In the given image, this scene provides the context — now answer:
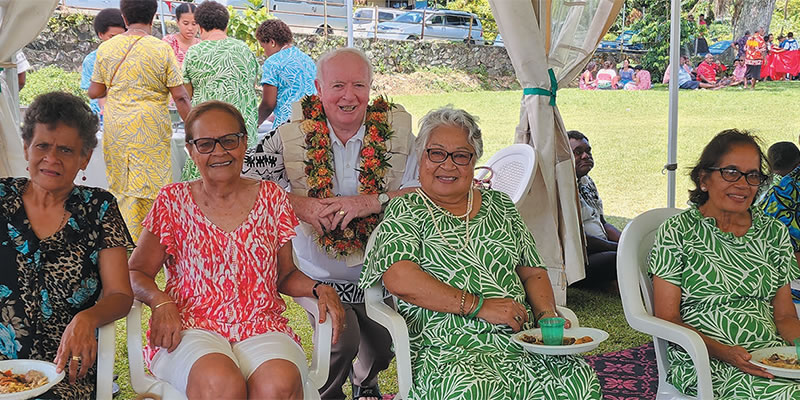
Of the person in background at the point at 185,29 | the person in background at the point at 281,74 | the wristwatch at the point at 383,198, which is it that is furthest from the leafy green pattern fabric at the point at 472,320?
the person in background at the point at 185,29

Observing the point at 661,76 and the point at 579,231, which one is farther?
the point at 661,76

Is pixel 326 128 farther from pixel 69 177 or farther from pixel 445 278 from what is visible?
pixel 69 177

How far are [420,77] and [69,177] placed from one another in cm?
1344

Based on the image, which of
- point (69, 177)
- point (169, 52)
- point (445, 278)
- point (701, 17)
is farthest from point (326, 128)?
point (701, 17)

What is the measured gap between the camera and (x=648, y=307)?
2.79m

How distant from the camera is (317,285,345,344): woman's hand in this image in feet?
8.38

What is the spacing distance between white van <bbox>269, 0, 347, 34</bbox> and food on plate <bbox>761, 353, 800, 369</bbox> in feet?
42.0

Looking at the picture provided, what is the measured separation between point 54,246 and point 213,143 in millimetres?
565

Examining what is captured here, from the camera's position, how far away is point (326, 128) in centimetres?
307

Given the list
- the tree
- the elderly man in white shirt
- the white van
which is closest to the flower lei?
the elderly man in white shirt

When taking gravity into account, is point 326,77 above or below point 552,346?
above

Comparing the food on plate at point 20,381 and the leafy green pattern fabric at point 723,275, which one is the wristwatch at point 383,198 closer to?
the leafy green pattern fabric at point 723,275

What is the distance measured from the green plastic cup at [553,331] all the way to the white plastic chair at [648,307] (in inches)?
12.9

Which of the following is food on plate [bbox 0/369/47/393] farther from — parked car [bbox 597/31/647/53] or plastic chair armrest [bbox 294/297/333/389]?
parked car [bbox 597/31/647/53]
